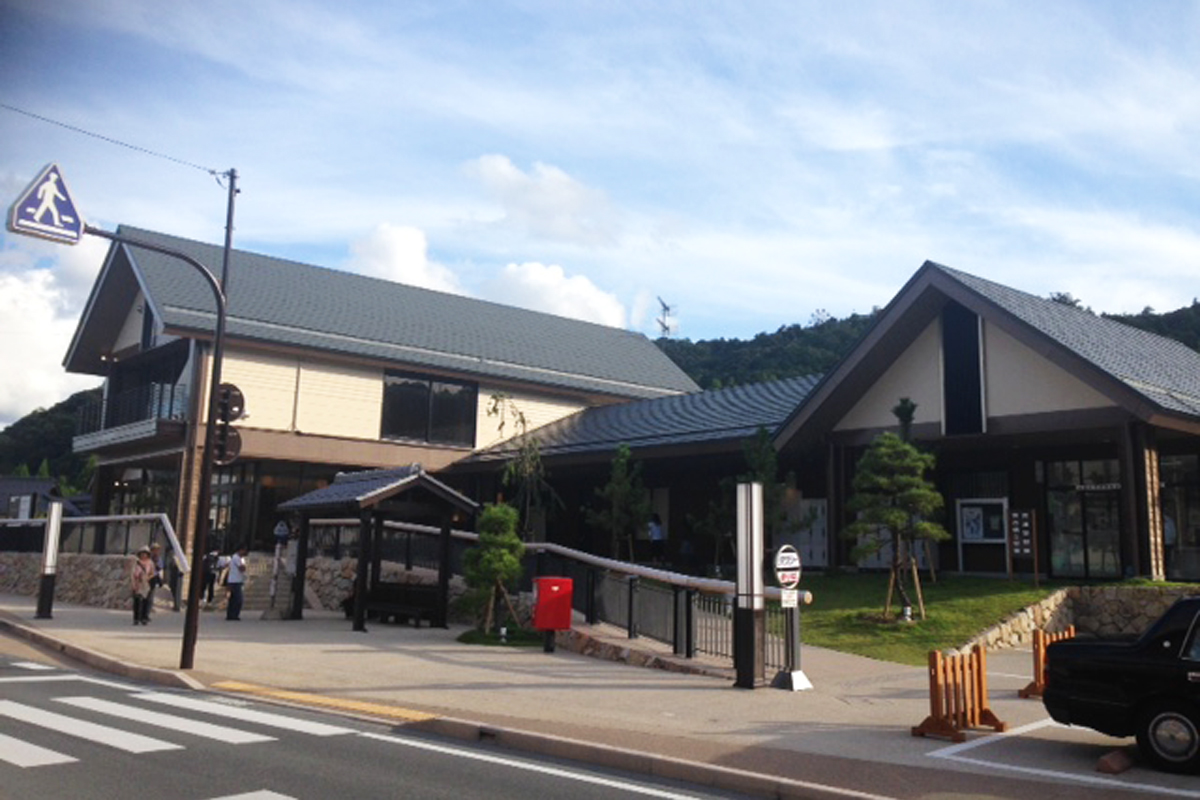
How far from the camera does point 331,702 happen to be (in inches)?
469

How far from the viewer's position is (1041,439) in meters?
24.4

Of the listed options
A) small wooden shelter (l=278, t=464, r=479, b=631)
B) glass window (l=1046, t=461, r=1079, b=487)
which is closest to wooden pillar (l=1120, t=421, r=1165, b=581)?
glass window (l=1046, t=461, r=1079, b=487)

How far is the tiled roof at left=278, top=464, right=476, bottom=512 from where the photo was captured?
779 inches

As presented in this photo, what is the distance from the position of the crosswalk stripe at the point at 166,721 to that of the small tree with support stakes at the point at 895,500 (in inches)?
516

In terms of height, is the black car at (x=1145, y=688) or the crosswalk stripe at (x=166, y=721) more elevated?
the black car at (x=1145, y=688)

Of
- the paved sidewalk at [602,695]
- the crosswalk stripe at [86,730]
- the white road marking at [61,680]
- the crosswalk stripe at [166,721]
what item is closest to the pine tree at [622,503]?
the paved sidewalk at [602,695]

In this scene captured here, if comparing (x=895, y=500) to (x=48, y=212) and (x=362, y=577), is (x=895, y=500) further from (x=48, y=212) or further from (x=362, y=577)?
(x=48, y=212)

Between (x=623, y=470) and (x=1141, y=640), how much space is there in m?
19.1

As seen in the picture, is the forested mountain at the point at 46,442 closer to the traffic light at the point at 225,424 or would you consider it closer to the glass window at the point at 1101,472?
the traffic light at the point at 225,424

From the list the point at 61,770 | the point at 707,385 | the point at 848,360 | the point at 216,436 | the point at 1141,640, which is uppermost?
the point at 707,385

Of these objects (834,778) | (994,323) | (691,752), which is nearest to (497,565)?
(691,752)

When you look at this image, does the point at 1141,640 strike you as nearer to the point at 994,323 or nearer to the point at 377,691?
the point at 377,691

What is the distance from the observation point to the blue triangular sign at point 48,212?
41.1 ft

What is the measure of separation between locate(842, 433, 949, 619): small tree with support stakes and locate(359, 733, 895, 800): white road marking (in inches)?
482
